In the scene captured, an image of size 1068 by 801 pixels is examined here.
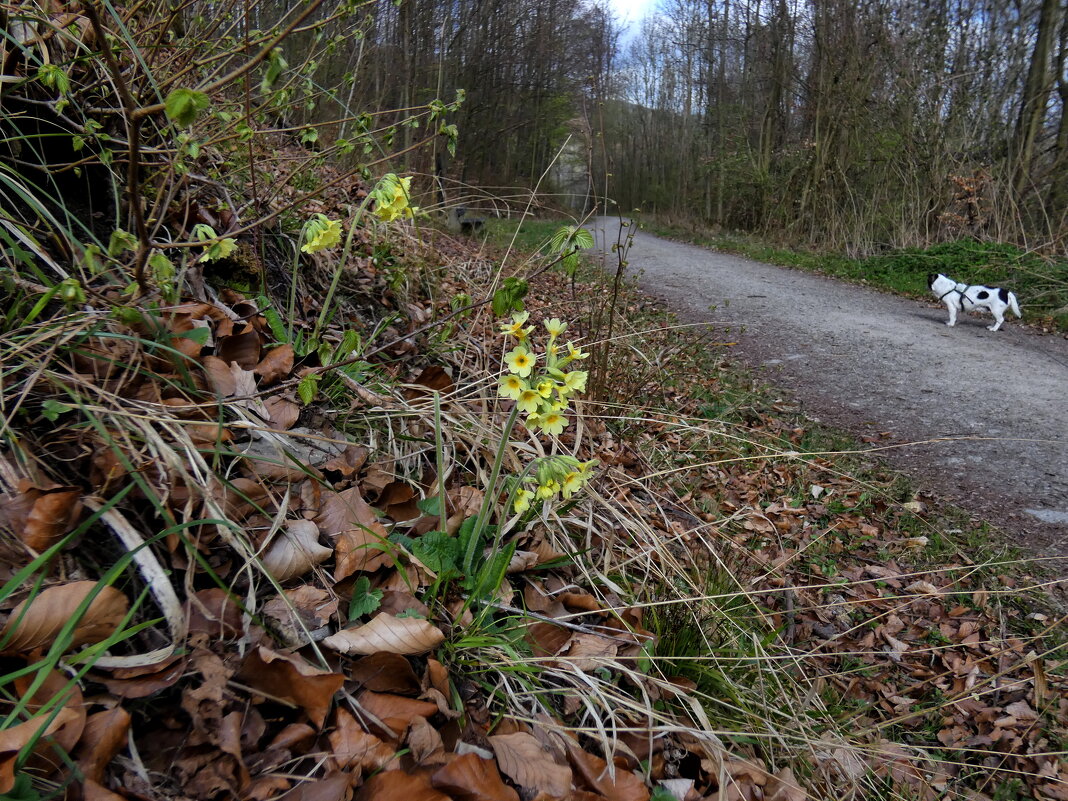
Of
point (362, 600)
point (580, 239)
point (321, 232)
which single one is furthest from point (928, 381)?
point (362, 600)

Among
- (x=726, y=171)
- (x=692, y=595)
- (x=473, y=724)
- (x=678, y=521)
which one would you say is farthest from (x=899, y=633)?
(x=726, y=171)

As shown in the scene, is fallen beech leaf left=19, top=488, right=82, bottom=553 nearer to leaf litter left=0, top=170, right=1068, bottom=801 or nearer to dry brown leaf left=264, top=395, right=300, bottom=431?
leaf litter left=0, top=170, right=1068, bottom=801

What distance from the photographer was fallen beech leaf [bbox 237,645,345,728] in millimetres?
1136

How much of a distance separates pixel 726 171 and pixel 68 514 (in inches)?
762

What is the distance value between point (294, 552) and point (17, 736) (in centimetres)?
58

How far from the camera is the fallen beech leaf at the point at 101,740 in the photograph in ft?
3.06

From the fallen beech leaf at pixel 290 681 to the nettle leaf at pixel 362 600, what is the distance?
0.73 ft

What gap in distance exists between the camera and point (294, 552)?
4.67 feet

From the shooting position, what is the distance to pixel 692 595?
1.97 meters

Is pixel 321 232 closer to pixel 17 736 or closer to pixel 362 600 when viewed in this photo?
pixel 362 600

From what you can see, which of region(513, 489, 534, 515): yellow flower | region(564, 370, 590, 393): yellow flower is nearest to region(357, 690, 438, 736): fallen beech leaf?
region(513, 489, 534, 515): yellow flower

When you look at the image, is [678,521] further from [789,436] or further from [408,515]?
[789,436]

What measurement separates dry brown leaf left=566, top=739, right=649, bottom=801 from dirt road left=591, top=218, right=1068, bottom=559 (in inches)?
49.4

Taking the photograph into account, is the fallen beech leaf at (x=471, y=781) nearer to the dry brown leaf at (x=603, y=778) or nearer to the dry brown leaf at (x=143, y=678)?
the dry brown leaf at (x=603, y=778)
